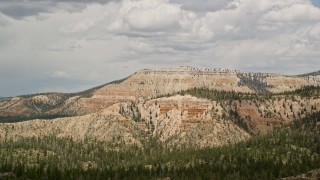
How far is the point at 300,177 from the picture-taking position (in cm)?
16950

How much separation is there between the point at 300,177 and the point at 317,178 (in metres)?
5.87

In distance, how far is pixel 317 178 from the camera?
165625 millimetres
